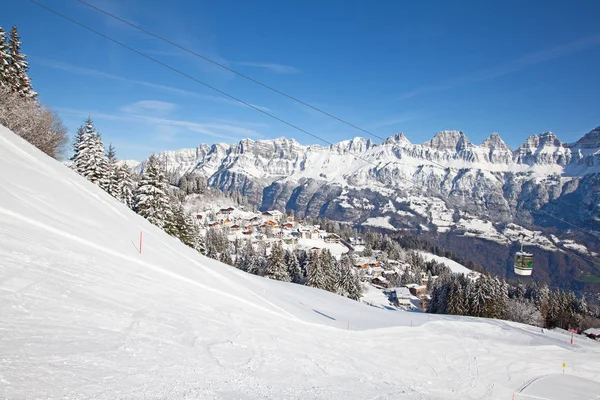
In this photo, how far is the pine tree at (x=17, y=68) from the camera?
107 feet

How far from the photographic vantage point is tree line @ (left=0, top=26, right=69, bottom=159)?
95.1 ft

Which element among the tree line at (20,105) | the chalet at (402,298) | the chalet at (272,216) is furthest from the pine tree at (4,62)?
the chalet at (272,216)

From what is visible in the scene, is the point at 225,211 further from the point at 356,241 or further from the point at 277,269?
the point at 277,269

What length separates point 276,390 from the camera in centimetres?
749

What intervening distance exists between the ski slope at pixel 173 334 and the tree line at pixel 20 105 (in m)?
11.4

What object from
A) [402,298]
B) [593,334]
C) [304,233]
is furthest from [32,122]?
[304,233]

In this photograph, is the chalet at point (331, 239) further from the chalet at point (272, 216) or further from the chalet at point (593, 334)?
the chalet at point (593, 334)

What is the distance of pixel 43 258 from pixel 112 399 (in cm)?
617

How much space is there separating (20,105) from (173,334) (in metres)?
31.8

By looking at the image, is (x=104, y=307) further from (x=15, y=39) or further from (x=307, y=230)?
(x=307, y=230)

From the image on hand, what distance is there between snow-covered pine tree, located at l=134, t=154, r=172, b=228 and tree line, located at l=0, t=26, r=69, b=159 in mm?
9993

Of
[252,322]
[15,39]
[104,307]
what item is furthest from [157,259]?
[15,39]

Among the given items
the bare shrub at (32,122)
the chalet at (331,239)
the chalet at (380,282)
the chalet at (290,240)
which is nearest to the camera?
the bare shrub at (32,122)

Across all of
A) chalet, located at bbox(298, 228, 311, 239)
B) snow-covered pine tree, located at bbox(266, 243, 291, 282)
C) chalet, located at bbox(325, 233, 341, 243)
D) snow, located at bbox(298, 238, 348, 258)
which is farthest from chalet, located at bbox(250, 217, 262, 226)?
snow-covered pine tree, located at bbox(266, 243, 291, 282)
